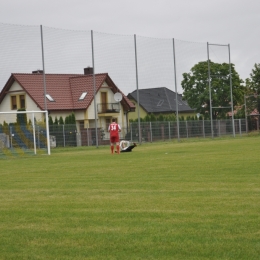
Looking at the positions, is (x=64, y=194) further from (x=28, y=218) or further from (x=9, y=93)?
(x=9, y=93)

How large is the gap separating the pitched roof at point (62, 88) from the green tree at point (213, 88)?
266 inches

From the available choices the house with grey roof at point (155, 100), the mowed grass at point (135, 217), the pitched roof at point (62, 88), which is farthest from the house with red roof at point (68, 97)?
the mowed grass at point (135, 217)

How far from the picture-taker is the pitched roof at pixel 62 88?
41475mm

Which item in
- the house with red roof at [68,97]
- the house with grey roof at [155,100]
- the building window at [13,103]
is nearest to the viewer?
the house with red roof at [68,97]

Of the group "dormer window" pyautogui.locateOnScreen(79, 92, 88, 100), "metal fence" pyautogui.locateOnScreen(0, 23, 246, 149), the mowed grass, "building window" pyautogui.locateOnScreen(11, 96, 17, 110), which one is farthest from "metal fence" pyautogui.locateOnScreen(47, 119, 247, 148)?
the mowed grass

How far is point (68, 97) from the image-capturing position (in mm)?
50281

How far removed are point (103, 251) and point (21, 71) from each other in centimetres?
2870

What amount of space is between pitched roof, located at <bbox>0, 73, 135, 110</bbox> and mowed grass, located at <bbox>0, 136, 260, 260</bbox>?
2759 cm

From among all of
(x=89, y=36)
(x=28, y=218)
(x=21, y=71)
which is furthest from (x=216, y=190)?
(x=89, y=36)

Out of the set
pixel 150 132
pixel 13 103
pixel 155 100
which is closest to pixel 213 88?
pixel 155 100

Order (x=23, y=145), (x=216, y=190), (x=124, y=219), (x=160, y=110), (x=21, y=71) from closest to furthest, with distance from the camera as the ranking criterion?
1. (x=124, y=219)
2. (x=216, y=190)
3. (x=23, y=145)
4. (x=21, y=71)
5. (x=160, y=110)

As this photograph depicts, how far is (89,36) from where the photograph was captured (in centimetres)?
3797

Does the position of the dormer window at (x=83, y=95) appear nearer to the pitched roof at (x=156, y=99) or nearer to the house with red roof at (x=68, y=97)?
the house with red roof at (x=68, y=97)

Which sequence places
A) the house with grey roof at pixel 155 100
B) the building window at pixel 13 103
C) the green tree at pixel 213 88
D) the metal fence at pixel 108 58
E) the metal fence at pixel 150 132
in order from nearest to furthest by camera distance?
the metal fence at pixel 108 58
the metal fence at pixel 150 132
the building window at pixel 13 103
the house with grey roof at pixel 155 100
the green tree at pixel 213 88
